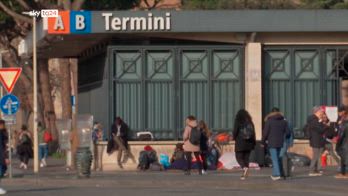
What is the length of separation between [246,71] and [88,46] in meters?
6.49

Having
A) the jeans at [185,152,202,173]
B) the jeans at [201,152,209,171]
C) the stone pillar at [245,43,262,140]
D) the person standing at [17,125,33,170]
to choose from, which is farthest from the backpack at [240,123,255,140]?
the person standing at [17,125,33,170]

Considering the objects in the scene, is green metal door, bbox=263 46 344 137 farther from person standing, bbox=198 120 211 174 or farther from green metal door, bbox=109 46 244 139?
person standing, bbox=198 120 211 174

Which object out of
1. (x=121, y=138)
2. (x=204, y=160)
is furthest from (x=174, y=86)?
(x=204, y=160)

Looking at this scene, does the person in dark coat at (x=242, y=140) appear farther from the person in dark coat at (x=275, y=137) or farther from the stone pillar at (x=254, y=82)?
the stone pillar at (x=254, y=82)

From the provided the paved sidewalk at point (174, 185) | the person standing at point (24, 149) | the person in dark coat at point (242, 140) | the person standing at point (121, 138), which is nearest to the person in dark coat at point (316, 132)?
the paved sidewalk at point (174, 185)

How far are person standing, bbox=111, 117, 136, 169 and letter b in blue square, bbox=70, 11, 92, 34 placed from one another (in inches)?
111

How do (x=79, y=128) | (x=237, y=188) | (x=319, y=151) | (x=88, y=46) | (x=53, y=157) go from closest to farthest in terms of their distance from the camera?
(x=237, y=188), (x=319, y=151), (x=79, y=128), (x=88, y=46), (x=53, y=157)

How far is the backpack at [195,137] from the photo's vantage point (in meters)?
29.5

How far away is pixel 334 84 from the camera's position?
114 ft

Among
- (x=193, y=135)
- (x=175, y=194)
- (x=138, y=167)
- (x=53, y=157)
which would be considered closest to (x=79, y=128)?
(x=138, y=167)

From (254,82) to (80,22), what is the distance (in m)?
5.60

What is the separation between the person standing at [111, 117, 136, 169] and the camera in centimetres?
3297

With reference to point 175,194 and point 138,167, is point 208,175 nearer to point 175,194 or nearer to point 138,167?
point 138,167

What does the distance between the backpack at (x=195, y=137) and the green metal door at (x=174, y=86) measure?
193 inches
